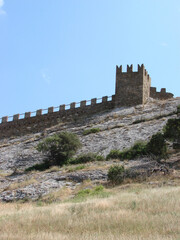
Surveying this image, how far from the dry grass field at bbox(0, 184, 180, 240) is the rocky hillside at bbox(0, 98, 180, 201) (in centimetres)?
529

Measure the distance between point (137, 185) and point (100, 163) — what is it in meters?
6.25

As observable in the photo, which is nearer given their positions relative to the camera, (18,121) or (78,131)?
(78,131)

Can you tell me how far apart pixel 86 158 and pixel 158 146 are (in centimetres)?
507

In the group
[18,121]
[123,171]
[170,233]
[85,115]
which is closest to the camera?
[170,233]

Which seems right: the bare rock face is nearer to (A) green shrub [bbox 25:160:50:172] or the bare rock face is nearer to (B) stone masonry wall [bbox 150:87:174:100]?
(A) green shrub [bbox 25:160:50:172]

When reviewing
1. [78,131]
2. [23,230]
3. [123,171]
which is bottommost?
[23,230]

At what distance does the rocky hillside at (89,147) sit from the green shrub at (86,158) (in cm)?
93

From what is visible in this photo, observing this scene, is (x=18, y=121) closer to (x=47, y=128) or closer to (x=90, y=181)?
(x=47, y=128)

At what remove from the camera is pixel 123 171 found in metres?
17.9

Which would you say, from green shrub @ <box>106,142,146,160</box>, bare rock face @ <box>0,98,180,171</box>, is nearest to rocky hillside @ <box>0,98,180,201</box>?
bare rock face @ <box>0,98,180,171</box>

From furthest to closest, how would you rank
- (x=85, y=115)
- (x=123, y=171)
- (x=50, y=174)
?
(x=85, y=115) → (x=50, y=174) → (x=123, y=171)

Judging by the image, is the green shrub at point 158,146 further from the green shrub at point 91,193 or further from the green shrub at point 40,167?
the green shrub at point 40,167

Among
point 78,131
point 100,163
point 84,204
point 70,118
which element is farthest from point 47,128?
point 84,204

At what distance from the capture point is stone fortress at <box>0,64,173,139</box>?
37250mm
